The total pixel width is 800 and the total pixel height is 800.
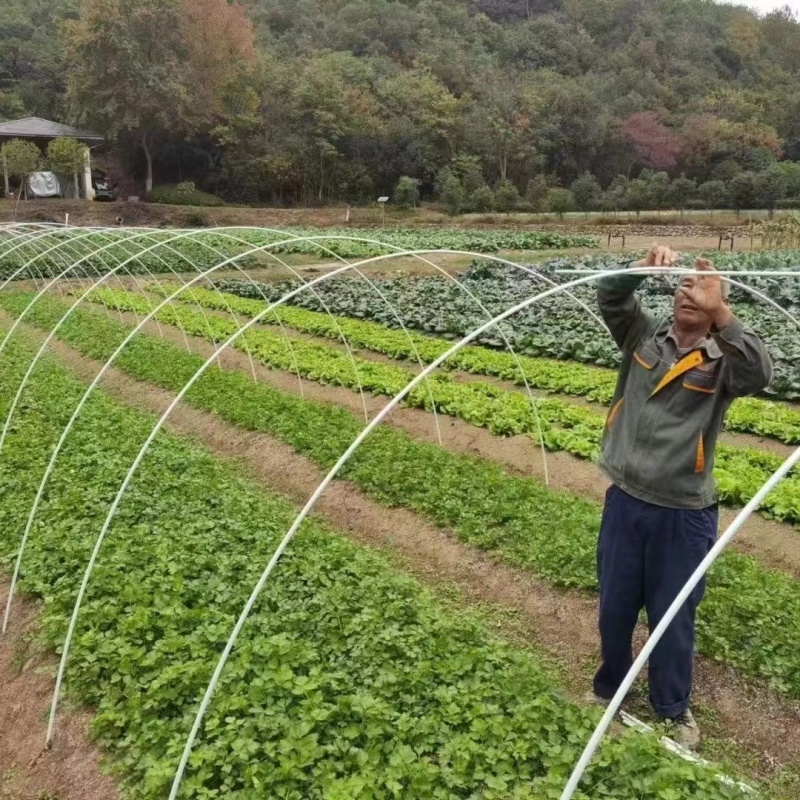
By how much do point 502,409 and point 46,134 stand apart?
42017 millimetres

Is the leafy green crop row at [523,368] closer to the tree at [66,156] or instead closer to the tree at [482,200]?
the tree at [66,156]

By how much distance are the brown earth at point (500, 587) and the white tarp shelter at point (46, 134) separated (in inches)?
1535

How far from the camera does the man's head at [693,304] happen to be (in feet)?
11.1

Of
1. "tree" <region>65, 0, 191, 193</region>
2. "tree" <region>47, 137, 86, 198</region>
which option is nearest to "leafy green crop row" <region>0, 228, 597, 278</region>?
"tree" <region>65, 0, 191, 193</region>

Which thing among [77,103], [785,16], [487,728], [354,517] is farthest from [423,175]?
[785,16]

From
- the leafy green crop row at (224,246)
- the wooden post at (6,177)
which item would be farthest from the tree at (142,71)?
the leafy green crop row at (224,246)

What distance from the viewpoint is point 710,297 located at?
11.0 ft

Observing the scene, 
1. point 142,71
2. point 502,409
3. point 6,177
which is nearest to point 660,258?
point 502,409

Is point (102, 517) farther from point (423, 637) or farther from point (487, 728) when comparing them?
point (487, 728)

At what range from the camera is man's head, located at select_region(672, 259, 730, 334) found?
3379 millimetres

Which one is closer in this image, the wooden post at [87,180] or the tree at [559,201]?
the wooden post at [87,180]

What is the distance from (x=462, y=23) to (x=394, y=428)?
80.3 metres

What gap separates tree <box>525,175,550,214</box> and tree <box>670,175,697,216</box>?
327 inches

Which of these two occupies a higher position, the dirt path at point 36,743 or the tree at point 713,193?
the tree at point 713,193
